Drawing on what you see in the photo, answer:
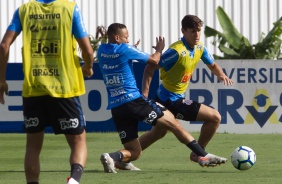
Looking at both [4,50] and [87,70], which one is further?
[87,70]

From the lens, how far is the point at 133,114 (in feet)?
38.5

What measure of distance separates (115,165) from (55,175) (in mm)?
841

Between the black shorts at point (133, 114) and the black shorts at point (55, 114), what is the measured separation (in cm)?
281

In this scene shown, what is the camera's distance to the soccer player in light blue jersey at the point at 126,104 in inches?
459

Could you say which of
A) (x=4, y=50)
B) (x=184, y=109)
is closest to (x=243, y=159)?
(x=184, y=109)

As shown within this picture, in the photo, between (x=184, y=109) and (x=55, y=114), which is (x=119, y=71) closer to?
(x=184, y=109)

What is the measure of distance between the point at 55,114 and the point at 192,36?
12.5ft

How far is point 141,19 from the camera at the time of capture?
89.7ft

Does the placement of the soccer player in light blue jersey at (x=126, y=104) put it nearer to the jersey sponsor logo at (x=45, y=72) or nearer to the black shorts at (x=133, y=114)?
the black shorts at (x=133, y=114)

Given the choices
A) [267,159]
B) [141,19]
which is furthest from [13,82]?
[141,19]

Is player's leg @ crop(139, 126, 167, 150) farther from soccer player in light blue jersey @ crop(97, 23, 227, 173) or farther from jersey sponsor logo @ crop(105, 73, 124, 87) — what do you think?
jersey sponsor logo @ crop(105, 73, 124, 87)

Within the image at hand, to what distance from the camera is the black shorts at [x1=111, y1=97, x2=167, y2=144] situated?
11719 mm

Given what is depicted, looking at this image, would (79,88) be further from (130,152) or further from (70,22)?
(130,152)

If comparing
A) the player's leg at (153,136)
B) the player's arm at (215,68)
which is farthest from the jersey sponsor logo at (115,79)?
the player's arm at (215,68)
